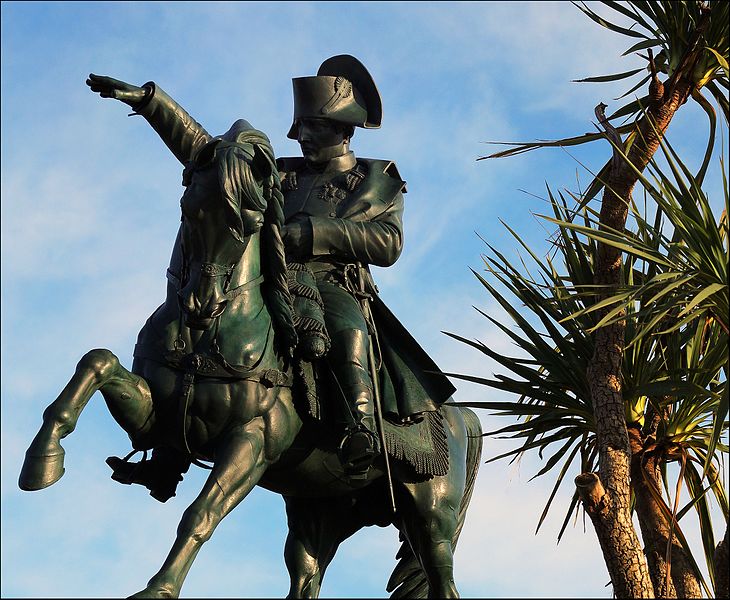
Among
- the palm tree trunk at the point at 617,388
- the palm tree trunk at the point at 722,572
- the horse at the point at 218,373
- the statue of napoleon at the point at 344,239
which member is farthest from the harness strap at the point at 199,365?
the palm tree trunk at the point at 722,572

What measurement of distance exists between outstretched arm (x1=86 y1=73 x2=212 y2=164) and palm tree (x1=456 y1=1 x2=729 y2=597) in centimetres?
214

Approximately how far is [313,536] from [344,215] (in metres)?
1.84

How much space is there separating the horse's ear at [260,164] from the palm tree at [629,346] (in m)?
1.79

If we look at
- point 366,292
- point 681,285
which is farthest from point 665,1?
point 366,292

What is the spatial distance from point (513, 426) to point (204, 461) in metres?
2.25

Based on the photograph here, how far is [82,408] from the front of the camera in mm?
5793

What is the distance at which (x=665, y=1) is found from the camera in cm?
793

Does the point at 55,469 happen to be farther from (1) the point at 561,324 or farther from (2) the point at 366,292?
(1) the point at 561,324

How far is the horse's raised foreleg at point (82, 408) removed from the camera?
18.5 feet

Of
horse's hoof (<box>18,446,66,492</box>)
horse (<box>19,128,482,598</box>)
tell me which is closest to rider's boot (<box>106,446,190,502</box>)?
horse (<box>19,128,482,598</box>)

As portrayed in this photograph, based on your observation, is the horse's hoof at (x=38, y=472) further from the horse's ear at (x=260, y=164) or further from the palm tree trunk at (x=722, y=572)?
the palm tree trunk at (x=722, y=572)

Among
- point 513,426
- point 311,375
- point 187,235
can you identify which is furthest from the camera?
point 513,426

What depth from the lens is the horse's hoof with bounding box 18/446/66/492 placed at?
561 centimetres

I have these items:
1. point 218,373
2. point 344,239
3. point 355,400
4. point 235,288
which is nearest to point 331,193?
point 344,239
